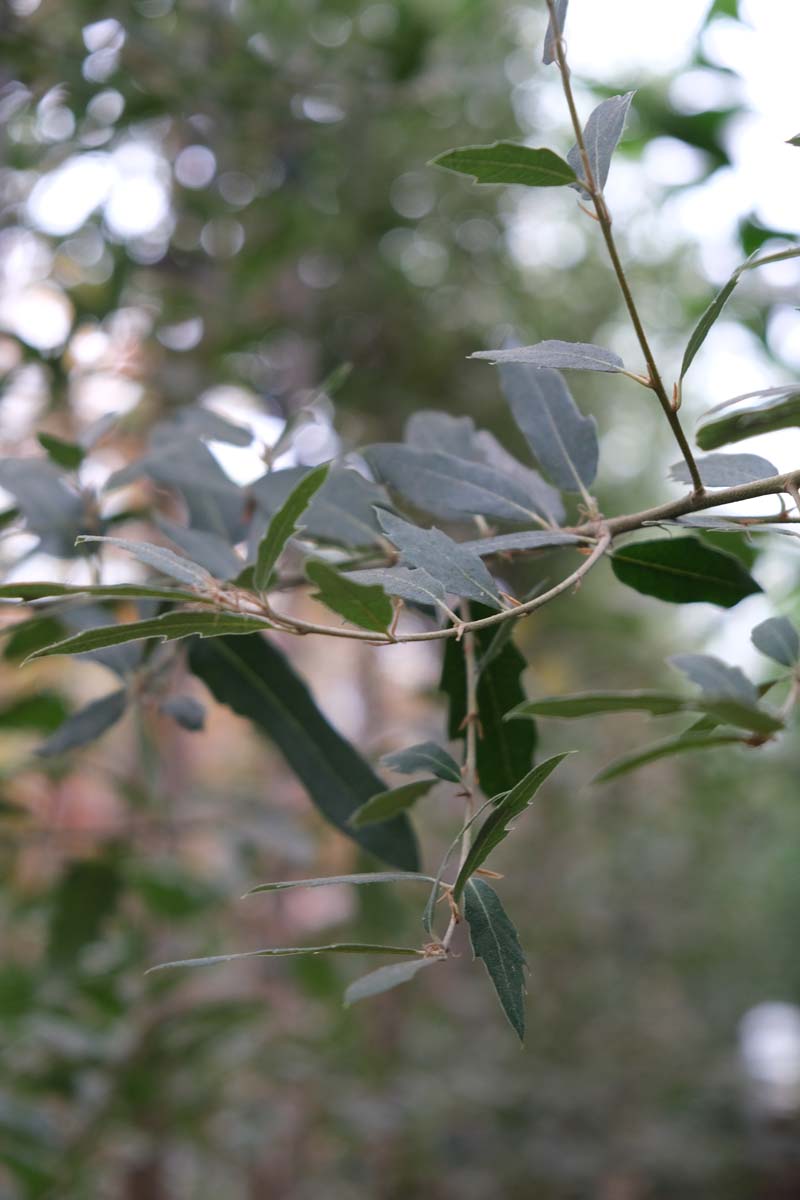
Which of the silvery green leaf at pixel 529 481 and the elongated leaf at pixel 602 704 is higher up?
the elongated leaf at pixel 602 704

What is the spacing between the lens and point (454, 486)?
1.35 feet

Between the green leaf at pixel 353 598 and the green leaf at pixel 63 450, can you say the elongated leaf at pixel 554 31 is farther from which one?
the green leaf at pixel 63 450

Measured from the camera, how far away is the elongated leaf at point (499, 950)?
0.28 m

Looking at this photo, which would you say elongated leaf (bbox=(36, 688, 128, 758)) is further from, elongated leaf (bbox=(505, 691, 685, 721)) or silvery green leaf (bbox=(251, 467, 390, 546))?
elongated leaf (bbox=(505, 691, 685, 721))

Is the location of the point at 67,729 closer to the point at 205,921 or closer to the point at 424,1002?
the point at 205,921

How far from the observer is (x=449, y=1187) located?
191 centimetres

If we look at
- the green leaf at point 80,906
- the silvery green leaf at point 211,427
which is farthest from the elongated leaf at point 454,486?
the green leaf at point 80,906

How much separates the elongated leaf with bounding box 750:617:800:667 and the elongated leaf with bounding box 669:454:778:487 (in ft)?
0.17

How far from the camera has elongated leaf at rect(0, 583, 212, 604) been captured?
27cm

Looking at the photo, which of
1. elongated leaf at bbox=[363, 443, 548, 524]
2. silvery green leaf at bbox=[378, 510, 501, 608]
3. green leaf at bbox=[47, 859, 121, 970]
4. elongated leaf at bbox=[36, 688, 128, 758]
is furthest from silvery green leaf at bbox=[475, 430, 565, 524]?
green leaf at bbox=[47, 859, 121, 970]

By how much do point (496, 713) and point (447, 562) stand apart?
0.13m

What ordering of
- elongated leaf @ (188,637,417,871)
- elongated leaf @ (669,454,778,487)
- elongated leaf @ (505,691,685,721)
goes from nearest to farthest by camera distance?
elongated leaf @ (505,691,685,721), elongated leaf @ (669,454,778,487), elongated leaf @ (188,637,417,871)

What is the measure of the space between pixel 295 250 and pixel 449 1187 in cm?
163

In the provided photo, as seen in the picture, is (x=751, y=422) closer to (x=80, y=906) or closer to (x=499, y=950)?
(x=499, y=950)
